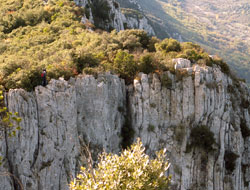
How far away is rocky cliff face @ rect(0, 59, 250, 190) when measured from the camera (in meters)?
17.5

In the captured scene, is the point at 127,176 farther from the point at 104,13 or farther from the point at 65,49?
the point at 104,13

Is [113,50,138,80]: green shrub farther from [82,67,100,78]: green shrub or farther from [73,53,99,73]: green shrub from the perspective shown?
[82,67,100,78]: green shrub

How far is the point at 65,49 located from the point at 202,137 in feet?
50.9

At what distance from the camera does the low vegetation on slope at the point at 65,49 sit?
20.2 meters

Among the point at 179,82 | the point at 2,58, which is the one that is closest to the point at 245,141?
the point at 179,82

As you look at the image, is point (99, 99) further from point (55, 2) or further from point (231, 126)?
point (55, 2)

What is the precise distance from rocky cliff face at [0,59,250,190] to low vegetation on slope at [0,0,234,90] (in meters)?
1.32

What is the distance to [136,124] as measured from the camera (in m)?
23.7

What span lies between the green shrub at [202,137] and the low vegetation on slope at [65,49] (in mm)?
6461

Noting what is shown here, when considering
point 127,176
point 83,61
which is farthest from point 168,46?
point 127,176

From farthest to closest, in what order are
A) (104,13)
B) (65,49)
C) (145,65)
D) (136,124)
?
(104,13)
(145,65)
(65,49)
(136,124)

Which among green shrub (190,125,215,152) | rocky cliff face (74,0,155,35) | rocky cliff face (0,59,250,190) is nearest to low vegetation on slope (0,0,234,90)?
rocky cliff face (0,59,250,190)

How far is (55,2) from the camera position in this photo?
135 feet

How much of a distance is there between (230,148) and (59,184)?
56.1ft
